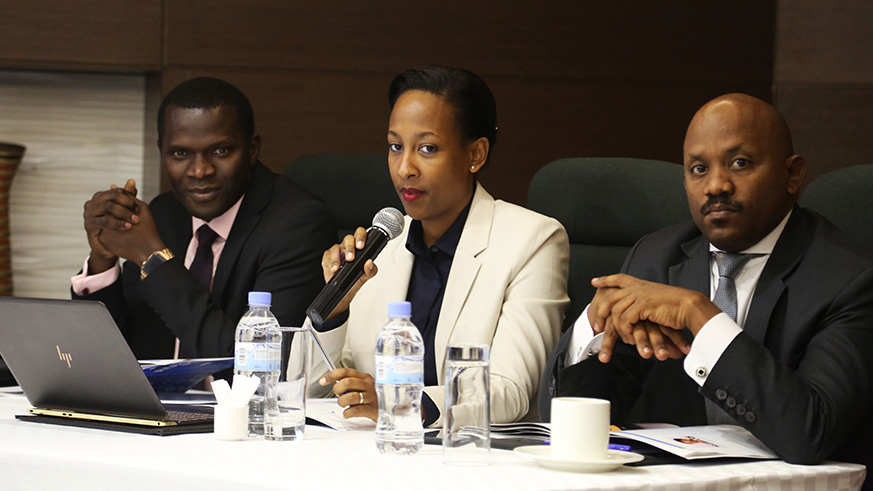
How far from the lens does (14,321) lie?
1.57m

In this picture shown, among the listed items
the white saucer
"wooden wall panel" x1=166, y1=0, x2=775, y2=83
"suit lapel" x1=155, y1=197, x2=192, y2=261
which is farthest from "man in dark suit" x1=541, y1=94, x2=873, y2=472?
"wooden wall panel" x1=166, y1=0, x2=775, y2=83

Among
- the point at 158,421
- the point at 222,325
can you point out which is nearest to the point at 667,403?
the point at 158,421

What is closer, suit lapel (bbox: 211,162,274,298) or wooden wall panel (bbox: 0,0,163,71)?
suit lapel (bbox: 211,162,274,298)

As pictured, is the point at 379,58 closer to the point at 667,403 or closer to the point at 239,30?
the point at 239,30

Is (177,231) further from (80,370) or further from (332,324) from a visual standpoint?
(80,370)

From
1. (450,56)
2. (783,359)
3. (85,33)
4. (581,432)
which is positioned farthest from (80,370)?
(450,56)

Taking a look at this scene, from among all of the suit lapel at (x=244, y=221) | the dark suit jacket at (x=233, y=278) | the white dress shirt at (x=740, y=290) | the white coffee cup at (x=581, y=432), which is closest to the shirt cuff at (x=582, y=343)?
the white dress shirt at (x=740, y=290)

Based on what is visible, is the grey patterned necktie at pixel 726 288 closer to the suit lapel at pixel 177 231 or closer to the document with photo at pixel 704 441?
the document with photo at pixel 704 441

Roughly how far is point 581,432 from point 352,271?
0.65 m

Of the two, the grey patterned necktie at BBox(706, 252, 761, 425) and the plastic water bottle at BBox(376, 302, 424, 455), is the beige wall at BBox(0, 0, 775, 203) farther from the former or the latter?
the plastic water bottle at BBox(376, 302, 424, 455)

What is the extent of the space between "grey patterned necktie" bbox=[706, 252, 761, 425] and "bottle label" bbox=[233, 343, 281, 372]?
771 mm

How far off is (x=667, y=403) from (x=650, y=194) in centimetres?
73

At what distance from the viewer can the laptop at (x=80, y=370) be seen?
1.45m

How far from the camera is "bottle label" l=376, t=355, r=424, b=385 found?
4.46ft
